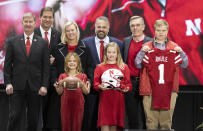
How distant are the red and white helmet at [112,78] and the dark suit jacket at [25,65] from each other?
715 mm

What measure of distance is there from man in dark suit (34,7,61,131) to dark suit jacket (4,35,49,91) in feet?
0.86

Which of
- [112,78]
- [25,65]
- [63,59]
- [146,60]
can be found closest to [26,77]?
[25,65]

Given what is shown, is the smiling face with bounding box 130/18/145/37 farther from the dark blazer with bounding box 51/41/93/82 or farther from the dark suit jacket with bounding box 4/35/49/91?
the dark suit jacket with bounding box 4/35/49/91

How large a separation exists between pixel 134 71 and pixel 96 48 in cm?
61

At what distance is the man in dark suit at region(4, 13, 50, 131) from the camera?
15.1ft

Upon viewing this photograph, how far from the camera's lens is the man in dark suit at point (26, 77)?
15.1ft

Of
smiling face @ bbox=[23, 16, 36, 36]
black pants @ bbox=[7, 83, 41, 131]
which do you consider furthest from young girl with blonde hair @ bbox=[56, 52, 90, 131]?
smiling face @ bbox=[23, 16, 36, 36]

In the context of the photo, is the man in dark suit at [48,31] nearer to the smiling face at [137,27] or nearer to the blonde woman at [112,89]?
the blonde woman at [112,89]

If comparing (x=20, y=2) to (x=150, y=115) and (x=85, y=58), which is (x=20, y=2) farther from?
(x=150, y=115)

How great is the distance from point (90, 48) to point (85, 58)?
0.25 m

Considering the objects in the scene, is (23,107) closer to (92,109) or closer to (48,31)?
(92,109)

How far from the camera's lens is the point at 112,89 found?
460cm

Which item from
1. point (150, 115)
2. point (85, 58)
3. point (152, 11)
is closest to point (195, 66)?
point (152, 11)

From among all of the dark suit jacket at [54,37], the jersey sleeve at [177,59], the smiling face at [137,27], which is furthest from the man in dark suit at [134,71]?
the dark suit jacket at [54,37]
